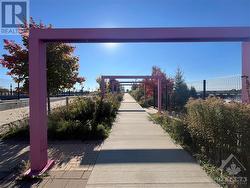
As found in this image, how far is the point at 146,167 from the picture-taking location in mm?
7699

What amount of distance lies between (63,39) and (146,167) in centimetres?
322

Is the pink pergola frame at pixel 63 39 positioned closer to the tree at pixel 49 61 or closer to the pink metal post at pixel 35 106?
the pink metal post at pixel 35 106

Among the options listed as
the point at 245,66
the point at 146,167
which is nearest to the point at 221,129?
the point at 146,167

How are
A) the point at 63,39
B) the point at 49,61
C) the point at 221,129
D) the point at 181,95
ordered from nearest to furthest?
the point at 221,129 → the point at 63,39 → the point at 49,61 → the point at 181,95

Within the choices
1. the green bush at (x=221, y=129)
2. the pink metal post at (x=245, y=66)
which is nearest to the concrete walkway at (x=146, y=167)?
the green bush at (x=221, y=129)

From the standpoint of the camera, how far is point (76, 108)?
17031 mm

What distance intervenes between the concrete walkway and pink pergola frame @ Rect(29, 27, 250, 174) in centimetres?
137

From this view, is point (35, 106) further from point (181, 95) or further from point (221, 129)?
point (181, 95)

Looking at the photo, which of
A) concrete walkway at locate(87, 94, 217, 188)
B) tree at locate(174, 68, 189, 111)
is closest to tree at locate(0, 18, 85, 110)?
concrete walkway at locate(87, 94, 217, 188)

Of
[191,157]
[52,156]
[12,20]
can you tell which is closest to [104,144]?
[52,156]

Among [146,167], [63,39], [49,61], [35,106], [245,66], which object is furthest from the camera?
[49,61]

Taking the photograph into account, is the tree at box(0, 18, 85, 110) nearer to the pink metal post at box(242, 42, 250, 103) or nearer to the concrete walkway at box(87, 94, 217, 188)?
the concrete walkway at box(87, 94, 217, 188)

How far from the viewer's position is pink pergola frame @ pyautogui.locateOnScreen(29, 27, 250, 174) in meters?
7.33

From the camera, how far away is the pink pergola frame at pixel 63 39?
7332 mm
